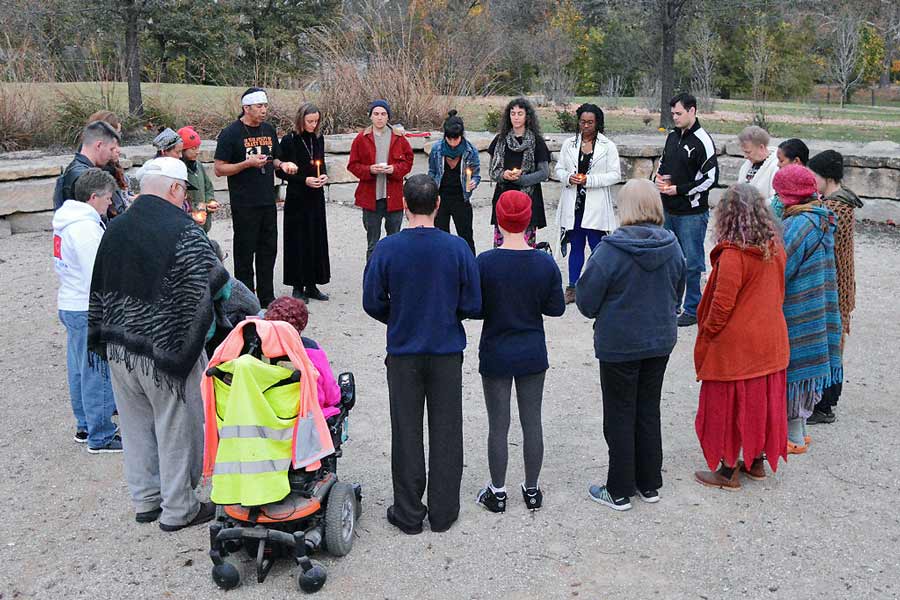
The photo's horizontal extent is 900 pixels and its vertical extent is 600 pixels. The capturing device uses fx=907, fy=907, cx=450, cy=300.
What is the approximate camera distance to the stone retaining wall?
408 inches

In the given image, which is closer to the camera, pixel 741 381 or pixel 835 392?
pixel 741 381

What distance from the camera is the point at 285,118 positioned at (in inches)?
497

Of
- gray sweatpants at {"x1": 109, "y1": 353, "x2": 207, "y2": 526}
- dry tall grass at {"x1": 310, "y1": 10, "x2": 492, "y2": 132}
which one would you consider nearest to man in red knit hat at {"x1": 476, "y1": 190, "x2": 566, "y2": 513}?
gray sweatpants at {"x1": 109, "y1": 353, "x2": 207, "y2": 526}

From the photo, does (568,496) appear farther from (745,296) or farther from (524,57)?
(524,57)

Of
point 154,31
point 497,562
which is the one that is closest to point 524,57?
point 154,31

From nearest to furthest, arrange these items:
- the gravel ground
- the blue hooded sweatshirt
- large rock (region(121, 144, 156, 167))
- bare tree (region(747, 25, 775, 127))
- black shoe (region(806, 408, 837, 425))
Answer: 1. the gravel ground
2. the blue hooded sweatshirt
3. black shoe (region(806, 408, 837, 425))
4. large rock (region(121, 144, 156, 167))
5. bare tree (region(747, 25, 775, 127))

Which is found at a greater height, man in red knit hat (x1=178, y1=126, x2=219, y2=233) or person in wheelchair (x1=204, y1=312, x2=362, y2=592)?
man in red knit hat (x1=178, y1=126, x2=219, y2=233)

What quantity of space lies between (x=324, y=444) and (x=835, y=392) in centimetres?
336

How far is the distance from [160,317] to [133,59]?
947cm

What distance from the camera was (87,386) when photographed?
199 inches

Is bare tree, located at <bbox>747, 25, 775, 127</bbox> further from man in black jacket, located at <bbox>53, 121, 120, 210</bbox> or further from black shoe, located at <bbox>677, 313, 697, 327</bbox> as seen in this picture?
man in black jacket, located at <bbox>53, 121, 120, 210</bbox>

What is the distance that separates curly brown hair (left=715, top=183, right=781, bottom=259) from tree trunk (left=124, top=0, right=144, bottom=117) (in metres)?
10.1

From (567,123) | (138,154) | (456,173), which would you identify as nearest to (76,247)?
(456,173)

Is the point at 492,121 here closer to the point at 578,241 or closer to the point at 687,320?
the point at 578,241
